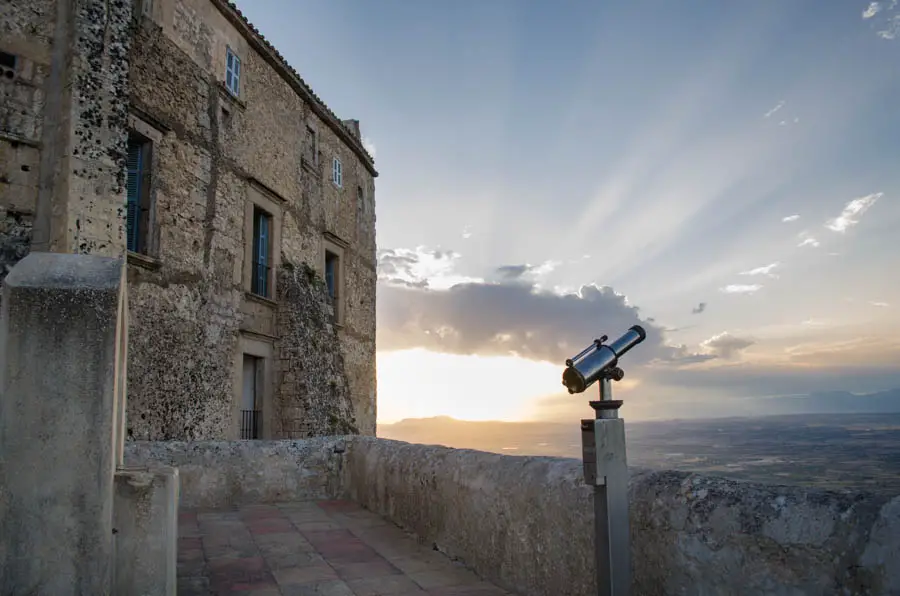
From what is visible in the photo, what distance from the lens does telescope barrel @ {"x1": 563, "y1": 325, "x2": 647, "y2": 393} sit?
8.38ft

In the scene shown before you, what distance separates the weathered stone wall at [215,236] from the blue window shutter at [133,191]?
0.25 m

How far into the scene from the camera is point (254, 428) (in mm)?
12688

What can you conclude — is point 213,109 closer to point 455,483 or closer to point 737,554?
point 455,483

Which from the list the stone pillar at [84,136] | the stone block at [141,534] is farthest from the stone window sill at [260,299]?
the stone block at [141,534]

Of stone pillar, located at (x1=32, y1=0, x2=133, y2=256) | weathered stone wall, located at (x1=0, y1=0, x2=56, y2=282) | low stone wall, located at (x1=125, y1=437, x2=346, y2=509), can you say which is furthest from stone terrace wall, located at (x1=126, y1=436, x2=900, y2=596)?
weathered stone wall, located at (x1=0, y1=0, x2=56, y2=282)

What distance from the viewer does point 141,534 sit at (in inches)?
103

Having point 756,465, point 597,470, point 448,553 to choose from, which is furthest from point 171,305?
point 756,465

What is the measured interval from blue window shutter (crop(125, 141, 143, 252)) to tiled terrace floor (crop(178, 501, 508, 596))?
5957mm

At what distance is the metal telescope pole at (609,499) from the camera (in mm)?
2377

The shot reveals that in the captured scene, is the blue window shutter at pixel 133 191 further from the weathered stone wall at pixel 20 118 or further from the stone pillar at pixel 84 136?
the weathered stone wall at pixel 20 118

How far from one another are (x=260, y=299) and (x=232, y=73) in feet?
15.5

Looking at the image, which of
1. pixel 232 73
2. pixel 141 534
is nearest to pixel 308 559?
pixel 141 534

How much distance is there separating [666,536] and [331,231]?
49.7ft

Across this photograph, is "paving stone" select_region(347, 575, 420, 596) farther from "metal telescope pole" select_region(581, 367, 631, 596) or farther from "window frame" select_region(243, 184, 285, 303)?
"window frame" select_region(243, 184, 285, 303)
